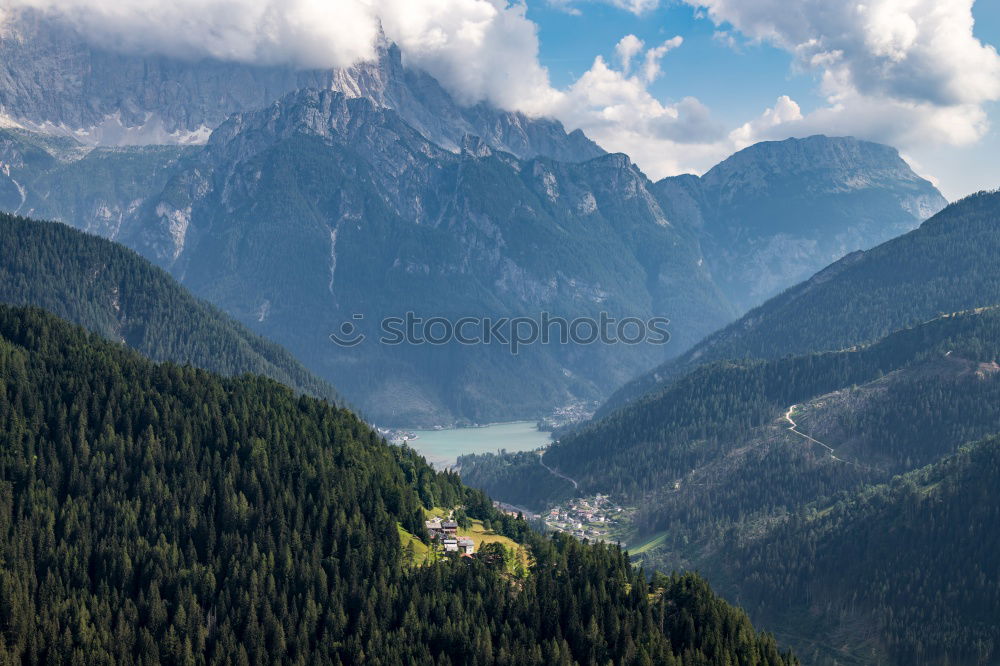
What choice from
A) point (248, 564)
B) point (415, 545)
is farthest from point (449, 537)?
point (248, 564)

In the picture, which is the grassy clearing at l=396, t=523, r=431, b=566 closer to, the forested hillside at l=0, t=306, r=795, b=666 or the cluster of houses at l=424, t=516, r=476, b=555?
the forested hillside at l=0, t=306, r=795, b=666

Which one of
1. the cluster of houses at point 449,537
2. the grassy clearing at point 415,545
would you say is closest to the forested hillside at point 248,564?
the grassy clearing at point 415,545

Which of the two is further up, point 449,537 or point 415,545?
point 449,537

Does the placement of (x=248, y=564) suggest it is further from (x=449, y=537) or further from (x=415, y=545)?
(x=449, y=537)

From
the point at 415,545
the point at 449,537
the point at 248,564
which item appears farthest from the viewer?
the point at 449,537

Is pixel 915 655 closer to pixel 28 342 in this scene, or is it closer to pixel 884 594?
pixel 884 594

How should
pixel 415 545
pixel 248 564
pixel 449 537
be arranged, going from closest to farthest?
pixel 248 564 < pixel 415 545 < pixel 449 537

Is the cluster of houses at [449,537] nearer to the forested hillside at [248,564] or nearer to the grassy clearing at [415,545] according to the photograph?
the grassy clearing at [415,545]
